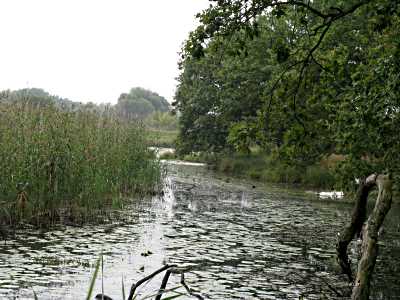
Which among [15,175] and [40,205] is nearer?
[15,175]

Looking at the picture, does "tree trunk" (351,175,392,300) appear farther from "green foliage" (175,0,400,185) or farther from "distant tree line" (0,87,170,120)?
"distant tree line" (0,87,170,120)

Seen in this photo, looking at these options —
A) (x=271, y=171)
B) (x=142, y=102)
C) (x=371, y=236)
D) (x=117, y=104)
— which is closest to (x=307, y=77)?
(x=371, y=236)

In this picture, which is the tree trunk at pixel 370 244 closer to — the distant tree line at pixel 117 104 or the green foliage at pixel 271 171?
the distant tree line at pixel 117 104

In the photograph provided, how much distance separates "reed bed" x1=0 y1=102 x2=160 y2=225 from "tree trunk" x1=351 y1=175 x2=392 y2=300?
27.0 feet

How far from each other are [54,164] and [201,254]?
4.21m

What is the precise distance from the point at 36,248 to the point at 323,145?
76.3ft

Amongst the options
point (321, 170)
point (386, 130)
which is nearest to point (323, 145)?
point (321, 170)

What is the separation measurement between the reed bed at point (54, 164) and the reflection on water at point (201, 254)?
831 mm

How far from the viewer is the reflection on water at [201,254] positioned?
930 centimetres

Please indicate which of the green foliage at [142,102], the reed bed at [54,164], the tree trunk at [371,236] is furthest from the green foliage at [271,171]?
the green foliage at [142,102]

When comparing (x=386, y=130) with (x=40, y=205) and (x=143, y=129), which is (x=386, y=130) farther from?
(x=143, y=129)

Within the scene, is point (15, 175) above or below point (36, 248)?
above

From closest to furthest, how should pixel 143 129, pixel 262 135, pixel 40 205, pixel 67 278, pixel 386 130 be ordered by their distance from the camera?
pixel 67 278, pixel 262 135, pixel 386 130, pixel 40 205, pixel 143 129

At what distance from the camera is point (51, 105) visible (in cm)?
1645
